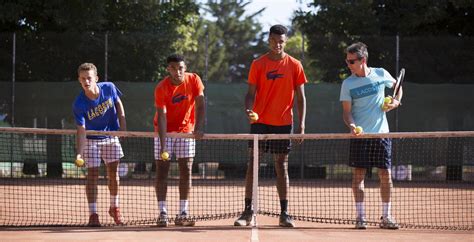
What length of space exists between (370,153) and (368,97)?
575 mm

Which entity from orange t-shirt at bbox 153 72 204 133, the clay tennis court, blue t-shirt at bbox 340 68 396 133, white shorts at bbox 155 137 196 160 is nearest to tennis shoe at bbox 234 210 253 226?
the clay tennis court

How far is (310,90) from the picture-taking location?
51.7 ft

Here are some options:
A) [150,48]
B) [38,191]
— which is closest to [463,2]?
[150,48]

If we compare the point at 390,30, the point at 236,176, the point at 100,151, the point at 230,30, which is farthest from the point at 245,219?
the point at 230,30

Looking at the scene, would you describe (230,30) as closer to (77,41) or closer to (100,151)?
(77,41)

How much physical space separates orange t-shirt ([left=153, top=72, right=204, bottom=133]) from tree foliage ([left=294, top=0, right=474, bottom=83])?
8522 mm

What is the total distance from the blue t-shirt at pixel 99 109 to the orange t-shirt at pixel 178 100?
51 cm

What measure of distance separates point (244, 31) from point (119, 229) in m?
58.5

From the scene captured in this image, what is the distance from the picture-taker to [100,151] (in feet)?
26.4

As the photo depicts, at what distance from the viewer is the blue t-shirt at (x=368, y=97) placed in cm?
764

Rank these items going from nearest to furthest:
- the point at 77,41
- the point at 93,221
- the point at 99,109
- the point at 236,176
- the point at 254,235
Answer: the point at 254,235 → the point at 93,221 → the point at 99,109 → the point at 236,176 → the point at 77,41

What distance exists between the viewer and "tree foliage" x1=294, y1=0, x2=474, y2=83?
1577 centimetres

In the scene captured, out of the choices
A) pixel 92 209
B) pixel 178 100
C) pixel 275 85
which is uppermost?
pixel 275 85

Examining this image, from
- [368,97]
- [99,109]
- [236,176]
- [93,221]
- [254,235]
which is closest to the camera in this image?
[254,235]
